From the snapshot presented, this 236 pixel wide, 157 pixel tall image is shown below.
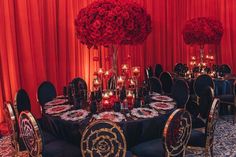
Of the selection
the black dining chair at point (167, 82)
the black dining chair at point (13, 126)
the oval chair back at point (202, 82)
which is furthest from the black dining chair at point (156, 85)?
the black dining chair at point (13, 126)

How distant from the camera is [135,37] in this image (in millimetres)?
3238

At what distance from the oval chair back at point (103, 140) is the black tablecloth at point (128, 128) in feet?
1.44

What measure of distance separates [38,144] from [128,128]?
940 millimetres

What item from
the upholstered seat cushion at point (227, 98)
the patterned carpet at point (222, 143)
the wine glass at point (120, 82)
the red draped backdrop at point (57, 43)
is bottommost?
the patterned carpet at point (222, 143)

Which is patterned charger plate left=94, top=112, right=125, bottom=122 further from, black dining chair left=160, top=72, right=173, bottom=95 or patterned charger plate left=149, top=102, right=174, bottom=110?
black dining chair left=160, top=72, right=173, bottom=95

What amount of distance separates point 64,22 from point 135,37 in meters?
3.50

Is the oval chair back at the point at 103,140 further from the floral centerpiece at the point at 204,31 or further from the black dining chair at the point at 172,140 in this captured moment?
the floral centerpiece at the point at 204,31

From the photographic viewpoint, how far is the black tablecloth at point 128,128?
9.75 feet

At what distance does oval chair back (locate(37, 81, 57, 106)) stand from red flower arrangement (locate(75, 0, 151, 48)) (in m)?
1.59

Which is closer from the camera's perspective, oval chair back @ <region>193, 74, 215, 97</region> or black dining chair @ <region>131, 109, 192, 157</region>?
black dining chair @ <region>131, 109, 192, 157</region>

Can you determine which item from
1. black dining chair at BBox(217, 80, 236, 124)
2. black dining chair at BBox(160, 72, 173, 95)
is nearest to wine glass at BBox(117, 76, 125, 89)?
black dining chair at BBox(160, 72, 173, 95)

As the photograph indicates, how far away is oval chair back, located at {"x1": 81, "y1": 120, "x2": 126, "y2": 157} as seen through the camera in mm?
2400

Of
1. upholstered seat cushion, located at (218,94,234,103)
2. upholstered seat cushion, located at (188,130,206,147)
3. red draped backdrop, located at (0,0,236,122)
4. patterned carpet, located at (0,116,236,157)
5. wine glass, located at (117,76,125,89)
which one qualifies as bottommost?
patterned carpet, located at (0,116,236,157)

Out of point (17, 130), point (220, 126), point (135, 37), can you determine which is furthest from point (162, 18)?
point (17, 130)
